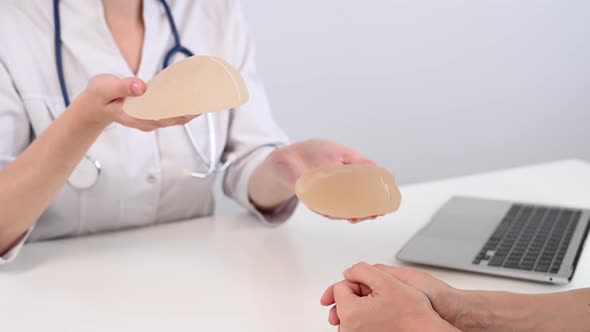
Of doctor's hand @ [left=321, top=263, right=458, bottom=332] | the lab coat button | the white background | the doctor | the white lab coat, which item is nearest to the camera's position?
doctor's hand @ [left=321, top=263, right=458, bottom=332]

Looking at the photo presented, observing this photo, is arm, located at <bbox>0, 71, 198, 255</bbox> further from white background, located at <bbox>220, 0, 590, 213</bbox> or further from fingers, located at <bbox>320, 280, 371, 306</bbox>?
white background, located at <bbox>220, 0, 590, 213</bbox>

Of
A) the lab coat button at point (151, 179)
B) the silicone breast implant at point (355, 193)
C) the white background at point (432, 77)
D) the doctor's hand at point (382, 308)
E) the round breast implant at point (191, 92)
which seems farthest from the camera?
the white background at point (432, 77)

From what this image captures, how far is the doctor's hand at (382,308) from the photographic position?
71 cm

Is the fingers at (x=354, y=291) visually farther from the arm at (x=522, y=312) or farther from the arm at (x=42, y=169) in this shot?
the arm at (x=42, y=169)

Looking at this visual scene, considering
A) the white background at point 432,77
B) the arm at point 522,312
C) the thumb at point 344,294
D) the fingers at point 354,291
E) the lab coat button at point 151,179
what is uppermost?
the thumb at point 344,294

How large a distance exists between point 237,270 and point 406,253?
10.8 inches

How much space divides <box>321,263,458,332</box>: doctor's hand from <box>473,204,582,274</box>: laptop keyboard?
30cm

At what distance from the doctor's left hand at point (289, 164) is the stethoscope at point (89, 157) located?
10 cm

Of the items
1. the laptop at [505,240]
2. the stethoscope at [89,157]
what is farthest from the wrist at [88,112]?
the laptop at [505,240]

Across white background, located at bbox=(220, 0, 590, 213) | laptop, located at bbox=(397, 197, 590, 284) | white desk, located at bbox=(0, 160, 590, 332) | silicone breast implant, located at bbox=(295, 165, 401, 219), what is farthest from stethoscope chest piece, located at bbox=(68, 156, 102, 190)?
white background, located at bbox=(220, 0, 590, 213)

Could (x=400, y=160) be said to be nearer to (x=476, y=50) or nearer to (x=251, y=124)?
(x=476, y=50)

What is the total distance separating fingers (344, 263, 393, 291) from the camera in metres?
0.77

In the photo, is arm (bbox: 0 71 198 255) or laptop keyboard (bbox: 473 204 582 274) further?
laptop keyboard (bbox: 473 204 582 274)

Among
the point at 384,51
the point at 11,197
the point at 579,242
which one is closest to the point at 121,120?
the point at 11,197
